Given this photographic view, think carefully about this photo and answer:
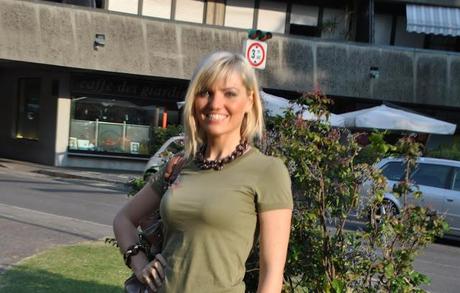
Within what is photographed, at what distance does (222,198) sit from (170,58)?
59.0ft

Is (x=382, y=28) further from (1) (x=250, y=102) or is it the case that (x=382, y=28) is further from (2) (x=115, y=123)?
(1) (x=250, y=102)

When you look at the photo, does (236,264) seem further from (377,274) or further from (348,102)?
(348,102)

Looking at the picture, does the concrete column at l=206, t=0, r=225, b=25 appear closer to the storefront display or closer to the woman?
the storefront display

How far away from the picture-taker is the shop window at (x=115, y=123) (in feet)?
69.6

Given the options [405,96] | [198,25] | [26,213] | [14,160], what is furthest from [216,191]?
[14,160]

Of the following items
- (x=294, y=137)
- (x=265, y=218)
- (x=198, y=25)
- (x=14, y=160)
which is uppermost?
(x=198, y=25)

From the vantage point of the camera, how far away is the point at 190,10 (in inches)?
847

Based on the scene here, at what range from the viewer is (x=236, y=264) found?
212 centimetres

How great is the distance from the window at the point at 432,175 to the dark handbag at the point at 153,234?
10581 millimetres

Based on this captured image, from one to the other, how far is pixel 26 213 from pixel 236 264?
8.76 meters

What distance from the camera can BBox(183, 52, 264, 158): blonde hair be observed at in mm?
2203

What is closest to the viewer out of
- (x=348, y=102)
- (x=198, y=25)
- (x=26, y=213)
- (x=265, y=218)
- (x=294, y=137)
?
(x=265, y=218)

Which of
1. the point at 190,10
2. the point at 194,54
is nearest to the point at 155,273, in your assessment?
the point at 194,54

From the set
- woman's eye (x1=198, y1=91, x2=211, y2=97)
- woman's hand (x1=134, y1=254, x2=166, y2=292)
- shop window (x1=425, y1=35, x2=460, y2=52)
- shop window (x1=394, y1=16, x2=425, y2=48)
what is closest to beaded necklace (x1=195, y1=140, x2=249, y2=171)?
woman's eye (x1=198, y1=91, x2=211, y2=97)
